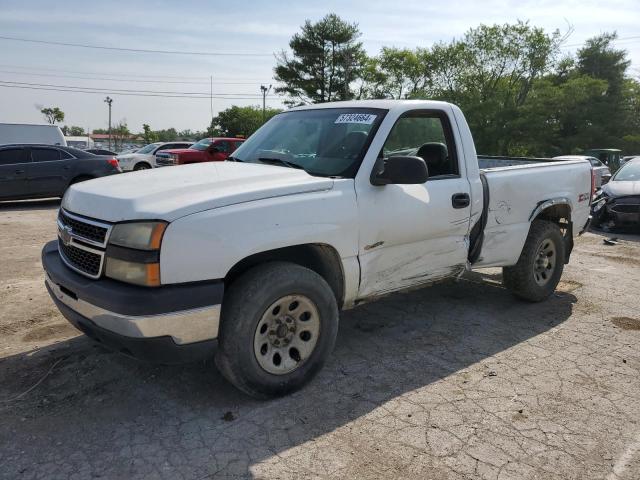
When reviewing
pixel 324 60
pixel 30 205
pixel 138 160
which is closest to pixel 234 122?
pixel 324 60

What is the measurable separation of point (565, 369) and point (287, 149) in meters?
2.67

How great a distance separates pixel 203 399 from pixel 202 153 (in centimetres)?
1543

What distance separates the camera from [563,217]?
548cm

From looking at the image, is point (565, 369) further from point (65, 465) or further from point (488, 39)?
point (488, 39)

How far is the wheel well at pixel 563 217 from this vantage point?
5356mm

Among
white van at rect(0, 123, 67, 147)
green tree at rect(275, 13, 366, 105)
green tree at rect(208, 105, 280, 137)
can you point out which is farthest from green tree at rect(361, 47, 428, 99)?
white van at rect(0, 123, 67, 147)

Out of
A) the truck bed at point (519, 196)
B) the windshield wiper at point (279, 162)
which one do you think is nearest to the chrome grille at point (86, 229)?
the windshield wiper at point (279, 162)

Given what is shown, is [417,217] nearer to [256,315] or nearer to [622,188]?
[256,315]

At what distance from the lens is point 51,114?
9150 cm

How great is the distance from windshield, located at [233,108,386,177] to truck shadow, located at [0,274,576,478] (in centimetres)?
148

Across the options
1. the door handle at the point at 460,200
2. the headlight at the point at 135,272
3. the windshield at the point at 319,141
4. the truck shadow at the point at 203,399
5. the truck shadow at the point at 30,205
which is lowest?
the truck shadow at the point at 30,205

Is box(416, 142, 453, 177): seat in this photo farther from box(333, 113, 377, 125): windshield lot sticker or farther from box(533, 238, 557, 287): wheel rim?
box(533, 238, 557, 287): wheel rim

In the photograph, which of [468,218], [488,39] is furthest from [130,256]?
[488,39]

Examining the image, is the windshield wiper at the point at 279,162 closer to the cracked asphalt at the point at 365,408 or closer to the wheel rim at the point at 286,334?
the wheel rim at the point at 286,334
